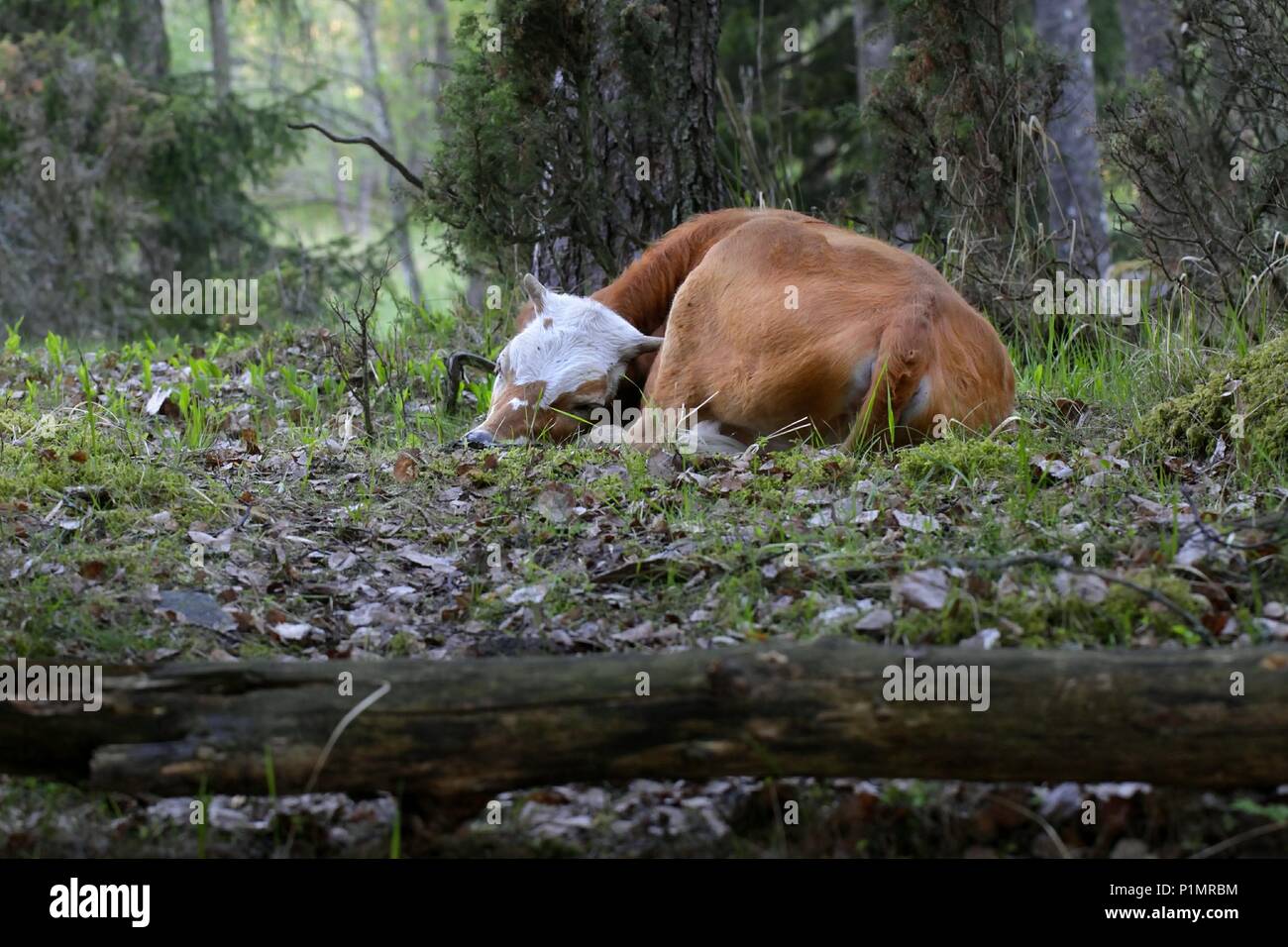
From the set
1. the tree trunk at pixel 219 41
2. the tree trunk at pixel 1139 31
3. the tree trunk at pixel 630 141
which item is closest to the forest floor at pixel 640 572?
the tree trunk at pixel 630 141

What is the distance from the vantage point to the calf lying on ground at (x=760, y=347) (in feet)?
17.1

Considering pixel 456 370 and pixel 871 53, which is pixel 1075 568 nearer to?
pixel 456 370

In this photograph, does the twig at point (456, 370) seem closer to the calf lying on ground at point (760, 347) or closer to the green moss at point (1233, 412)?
the calf lying on ground at point (760, 347)

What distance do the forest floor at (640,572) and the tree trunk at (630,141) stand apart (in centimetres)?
214

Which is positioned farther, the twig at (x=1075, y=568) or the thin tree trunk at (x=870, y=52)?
the thin tree trunk at (x=870, y=52)

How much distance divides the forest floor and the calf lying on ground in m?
0.24

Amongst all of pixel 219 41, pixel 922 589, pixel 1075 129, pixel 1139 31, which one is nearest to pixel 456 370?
pixel 922 589

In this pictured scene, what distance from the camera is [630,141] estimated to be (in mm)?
7789

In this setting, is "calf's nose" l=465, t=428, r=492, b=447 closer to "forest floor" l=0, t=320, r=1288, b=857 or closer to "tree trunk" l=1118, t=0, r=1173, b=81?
"forest floor" l=0, t=320, r=1288, b=857

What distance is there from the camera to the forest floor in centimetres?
306

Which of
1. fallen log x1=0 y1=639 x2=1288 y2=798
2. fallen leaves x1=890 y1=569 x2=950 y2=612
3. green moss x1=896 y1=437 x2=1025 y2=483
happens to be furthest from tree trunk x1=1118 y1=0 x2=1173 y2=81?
fallen log x1=0 y1=639 x2=1288 y2=798

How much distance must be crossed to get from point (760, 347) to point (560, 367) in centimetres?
118
